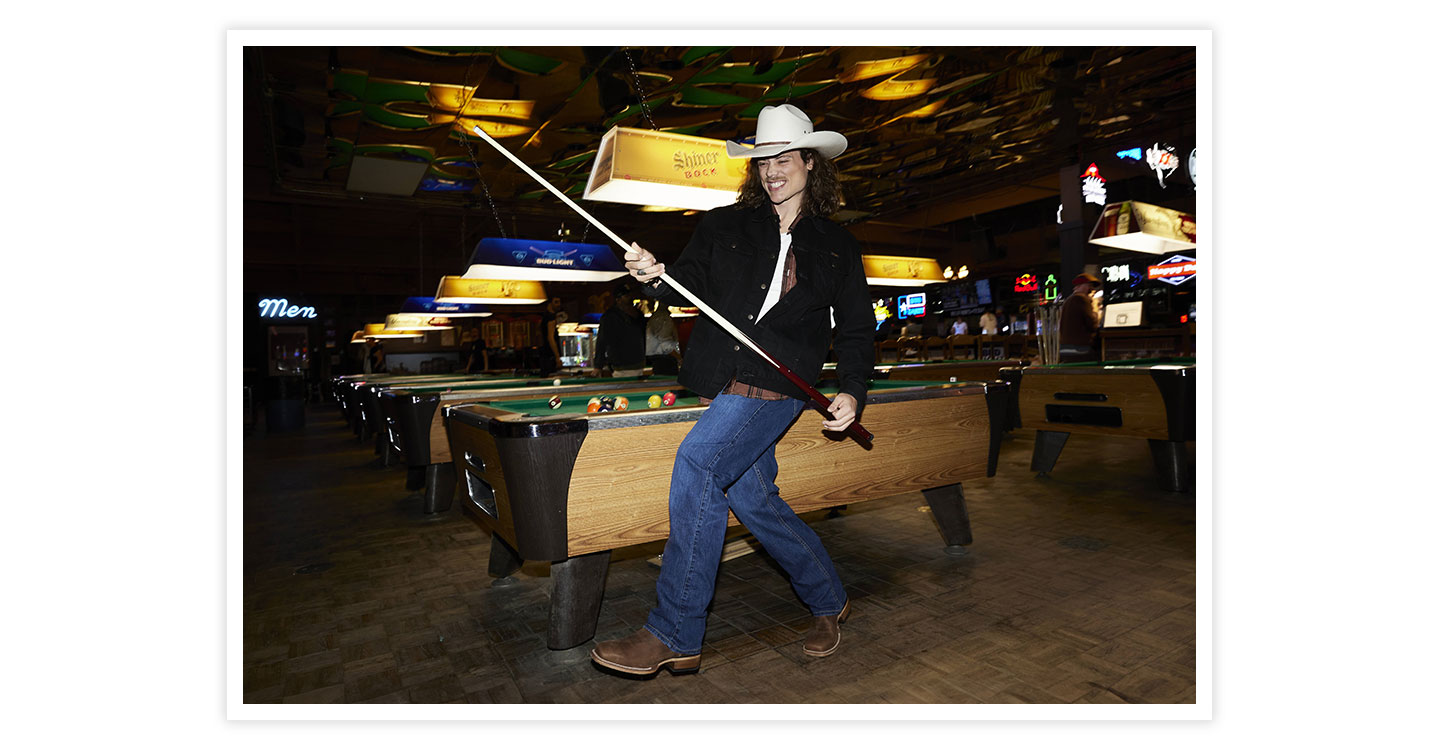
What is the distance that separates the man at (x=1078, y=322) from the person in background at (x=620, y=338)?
372cm

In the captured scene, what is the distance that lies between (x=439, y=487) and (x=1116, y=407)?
415 centimetres

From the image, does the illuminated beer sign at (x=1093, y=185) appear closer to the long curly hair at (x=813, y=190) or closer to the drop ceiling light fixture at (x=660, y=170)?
the drop ceiling light fixture at (x=660, y=170)

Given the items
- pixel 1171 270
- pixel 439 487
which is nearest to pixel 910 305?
pixel 1171 270

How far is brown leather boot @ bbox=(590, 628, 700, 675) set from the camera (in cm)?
187

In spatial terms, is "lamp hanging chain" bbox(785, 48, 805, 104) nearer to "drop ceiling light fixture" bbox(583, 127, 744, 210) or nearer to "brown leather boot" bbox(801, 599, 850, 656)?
"drop ceiling light fixture" bbox(583, 127, 744, 210)

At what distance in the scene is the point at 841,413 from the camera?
1.93 metres

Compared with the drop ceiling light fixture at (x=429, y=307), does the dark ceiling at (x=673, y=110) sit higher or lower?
higher

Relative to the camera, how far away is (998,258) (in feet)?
51.5

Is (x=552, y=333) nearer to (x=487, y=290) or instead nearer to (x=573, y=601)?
(x=487, y=290)

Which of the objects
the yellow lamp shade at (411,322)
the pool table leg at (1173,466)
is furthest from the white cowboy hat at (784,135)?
the yellow lamp shade at (411,322)

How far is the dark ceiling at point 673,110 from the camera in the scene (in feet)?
17.6

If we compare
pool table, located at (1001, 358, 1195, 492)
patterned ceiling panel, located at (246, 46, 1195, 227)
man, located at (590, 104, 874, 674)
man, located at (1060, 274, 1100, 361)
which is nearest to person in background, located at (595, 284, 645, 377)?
patterned ceiling panel, located at (246, 46, 1195, 227)
